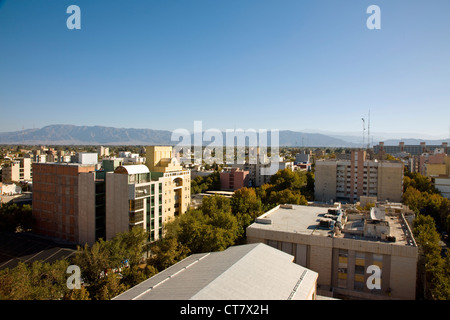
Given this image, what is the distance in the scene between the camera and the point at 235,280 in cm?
672

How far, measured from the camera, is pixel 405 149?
Result: 83.9m

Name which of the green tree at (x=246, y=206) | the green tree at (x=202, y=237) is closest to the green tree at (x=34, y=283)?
the green tree at (x=202, y=237)

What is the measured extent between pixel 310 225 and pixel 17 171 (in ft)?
122

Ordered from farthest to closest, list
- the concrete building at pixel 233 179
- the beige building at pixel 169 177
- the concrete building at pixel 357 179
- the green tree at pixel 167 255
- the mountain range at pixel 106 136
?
the mountain range at pixel 106 136 → the concrete building at pixel 233 179 → the concrete building at pixel 357 179 → the beige building at pixel 169 177 → the green tree at pixel 167 255

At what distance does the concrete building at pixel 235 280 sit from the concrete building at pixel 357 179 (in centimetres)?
2026

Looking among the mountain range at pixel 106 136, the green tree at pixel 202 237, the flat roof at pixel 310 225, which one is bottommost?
the green tree at pixel 202 237

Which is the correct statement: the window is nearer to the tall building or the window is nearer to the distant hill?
the tall building

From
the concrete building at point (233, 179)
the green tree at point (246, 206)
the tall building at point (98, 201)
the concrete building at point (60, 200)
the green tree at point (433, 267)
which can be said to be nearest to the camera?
the green tree at point (433, 267)

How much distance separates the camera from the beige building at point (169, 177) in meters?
16.7

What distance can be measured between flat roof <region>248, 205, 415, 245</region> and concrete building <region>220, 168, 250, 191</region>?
68.9ft

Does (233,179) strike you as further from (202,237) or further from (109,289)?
(109,289)

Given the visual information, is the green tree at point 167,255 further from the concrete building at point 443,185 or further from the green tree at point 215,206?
the concrete building at point 443,185
